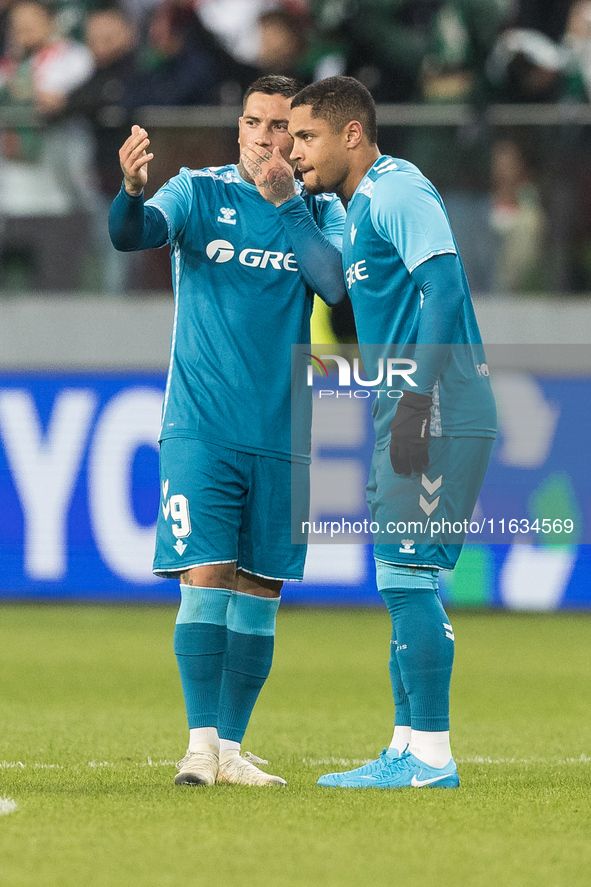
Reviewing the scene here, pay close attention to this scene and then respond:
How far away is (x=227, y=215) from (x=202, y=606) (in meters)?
1.23

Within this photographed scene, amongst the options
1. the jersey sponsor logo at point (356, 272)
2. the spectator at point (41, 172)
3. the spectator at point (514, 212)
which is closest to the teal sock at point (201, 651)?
the jersey sponsor logo at point (356, 272)

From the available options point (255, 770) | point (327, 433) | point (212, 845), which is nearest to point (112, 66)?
point (327, 433)

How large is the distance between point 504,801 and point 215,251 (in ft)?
6.12

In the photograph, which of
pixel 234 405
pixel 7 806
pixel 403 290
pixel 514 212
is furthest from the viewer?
pixel 514 212

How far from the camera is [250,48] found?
10.4 metres

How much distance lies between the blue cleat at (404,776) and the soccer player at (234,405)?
264mm

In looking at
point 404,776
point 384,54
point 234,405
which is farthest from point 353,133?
point 384,54

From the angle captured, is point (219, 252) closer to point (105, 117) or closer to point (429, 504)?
point (429, 504)

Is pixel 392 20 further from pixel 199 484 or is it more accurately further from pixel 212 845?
pixel 212 845

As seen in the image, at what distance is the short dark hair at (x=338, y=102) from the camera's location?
4.09 meters

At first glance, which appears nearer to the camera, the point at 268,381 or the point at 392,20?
the point at 268,381

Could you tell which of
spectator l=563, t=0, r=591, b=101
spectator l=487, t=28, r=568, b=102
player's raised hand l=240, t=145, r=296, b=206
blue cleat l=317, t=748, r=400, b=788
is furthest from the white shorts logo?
spectator l=563, t=0, r=591, b=101

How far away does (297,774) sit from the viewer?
14.1 ft

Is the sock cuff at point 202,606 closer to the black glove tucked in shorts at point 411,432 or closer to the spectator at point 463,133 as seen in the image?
the black glove tucked in shorts at point 411,432
